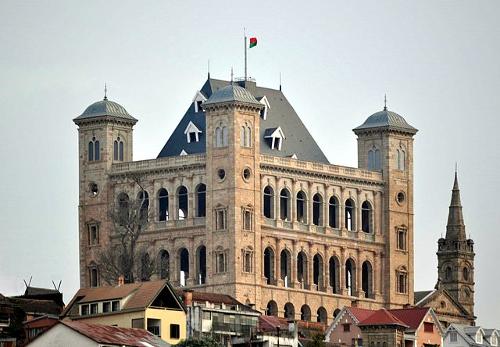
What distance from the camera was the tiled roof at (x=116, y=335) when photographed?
178 metres

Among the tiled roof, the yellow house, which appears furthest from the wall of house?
the tiled roof

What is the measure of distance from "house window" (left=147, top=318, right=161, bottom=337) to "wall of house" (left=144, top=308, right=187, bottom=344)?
179 millimetres

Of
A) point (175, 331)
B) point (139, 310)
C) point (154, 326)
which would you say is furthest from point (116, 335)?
point (175, 331)

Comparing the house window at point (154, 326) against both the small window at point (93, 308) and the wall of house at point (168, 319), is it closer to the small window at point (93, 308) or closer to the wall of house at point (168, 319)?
the wall of house at point (168, 319)

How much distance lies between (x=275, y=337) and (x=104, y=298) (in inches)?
420

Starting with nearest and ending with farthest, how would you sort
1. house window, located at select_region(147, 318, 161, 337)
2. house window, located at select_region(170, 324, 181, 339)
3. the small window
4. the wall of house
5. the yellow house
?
house window, located at select_region(147, 318, 161, 337)
the yellow house
the wall of house
house window, located at select_region(170, 324, 181, 339)
the small window

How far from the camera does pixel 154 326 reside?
190 m

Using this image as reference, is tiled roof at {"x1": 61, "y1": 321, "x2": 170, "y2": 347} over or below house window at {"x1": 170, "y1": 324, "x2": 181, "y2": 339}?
below

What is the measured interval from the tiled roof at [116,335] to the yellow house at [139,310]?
11.5 ft

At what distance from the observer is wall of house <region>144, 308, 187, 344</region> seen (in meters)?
190

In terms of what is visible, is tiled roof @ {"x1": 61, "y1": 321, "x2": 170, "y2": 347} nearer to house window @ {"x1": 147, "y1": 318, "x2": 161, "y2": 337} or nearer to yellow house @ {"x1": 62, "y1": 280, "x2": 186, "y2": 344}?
house window @ {"x1": 147, "y1": 318, "x2": 161, "y2": 337}

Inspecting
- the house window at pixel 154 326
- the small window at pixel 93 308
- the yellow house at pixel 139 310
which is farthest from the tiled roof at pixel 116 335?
the small window at pixel 93 308

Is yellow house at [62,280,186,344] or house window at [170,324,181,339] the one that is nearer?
yellow house at [62,280,186,344]

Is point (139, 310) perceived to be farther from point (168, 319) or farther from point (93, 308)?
point (93, 308)
